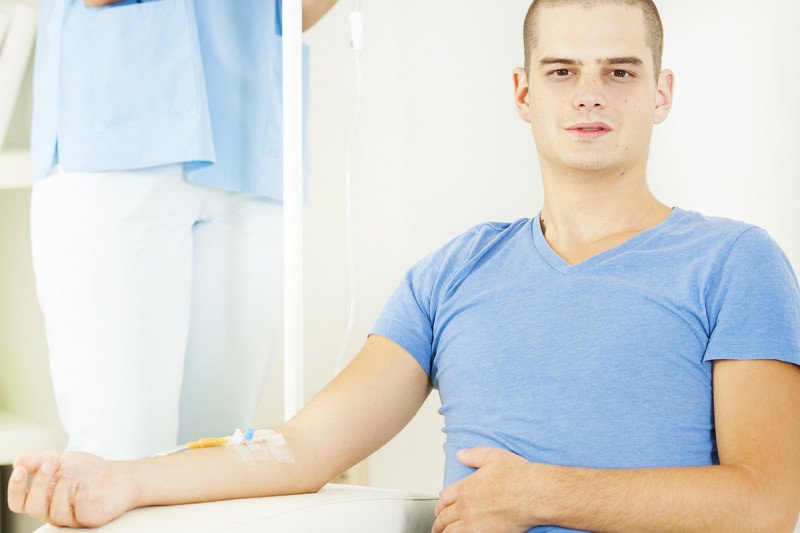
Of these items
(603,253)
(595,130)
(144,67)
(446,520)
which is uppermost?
(144,67)

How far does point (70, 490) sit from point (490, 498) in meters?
0.41

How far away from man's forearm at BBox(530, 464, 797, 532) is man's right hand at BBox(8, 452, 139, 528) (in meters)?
0.40

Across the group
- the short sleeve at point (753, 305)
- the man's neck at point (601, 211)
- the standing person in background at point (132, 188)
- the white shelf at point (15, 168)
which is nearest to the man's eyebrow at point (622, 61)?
the man's neck at point (601, 211)

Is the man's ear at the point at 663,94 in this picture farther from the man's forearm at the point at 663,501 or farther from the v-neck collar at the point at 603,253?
the man's forearm at the point at 663,501

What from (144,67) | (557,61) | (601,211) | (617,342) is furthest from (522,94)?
(144,67)

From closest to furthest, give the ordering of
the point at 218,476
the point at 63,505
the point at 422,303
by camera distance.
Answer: the point at 63,505 → the point at 218,476 → the point at 422,303

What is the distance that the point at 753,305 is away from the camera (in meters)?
1.02

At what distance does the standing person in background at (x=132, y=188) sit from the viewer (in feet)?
5.20

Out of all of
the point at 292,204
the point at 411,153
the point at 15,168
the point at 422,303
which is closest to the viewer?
the point at 422,303

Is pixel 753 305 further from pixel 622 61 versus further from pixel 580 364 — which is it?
→ pixel 622 61

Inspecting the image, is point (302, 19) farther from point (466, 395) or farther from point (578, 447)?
point (578, 447)

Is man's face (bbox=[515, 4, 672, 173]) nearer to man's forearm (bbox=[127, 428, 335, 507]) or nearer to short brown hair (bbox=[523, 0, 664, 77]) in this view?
short brown hair (bbox=[523, 0, 664, 77])

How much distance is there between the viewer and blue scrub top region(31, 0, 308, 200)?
1581 mm

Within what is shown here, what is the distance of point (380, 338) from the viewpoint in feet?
4.14
